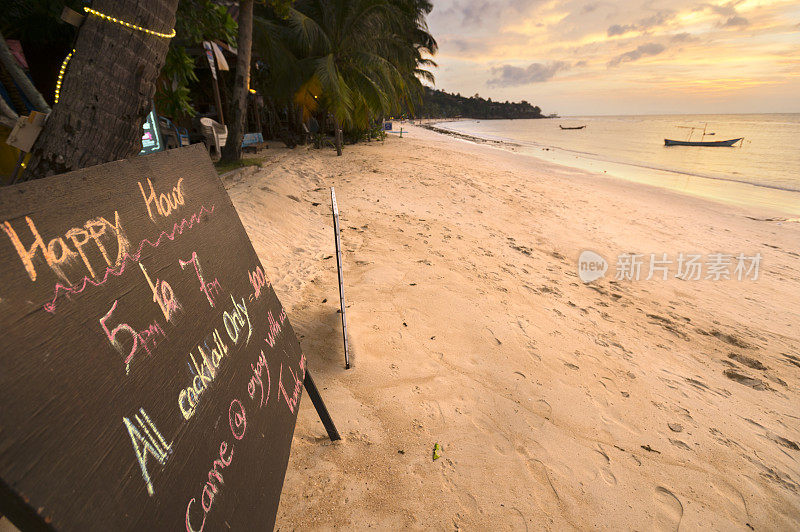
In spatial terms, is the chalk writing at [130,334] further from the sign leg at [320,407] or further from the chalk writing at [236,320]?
the sign leg at [320,407]

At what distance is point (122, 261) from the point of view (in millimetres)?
928

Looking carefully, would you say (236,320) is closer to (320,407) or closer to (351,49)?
(320,407)

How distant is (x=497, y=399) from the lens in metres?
2.58

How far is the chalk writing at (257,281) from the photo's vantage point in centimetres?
160

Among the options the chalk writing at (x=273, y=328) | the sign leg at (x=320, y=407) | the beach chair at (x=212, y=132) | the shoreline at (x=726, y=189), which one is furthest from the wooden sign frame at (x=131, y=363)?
the shoreline at (x=726, y=189)

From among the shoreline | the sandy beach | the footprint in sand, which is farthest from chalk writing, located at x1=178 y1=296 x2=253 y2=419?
the shoreline

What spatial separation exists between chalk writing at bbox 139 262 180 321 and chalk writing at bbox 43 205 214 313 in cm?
5

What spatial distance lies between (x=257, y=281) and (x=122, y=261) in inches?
29.1

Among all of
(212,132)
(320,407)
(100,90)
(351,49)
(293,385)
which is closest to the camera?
(293,385)

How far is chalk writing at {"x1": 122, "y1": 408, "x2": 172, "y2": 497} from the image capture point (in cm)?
78

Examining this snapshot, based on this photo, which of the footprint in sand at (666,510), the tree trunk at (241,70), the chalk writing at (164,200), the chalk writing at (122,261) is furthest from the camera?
the tree trunk at (241,70)

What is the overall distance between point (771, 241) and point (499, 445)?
9201mm

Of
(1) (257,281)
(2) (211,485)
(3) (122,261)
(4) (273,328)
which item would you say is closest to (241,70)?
(1) (257,281)

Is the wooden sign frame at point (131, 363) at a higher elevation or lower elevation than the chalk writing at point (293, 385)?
higher
